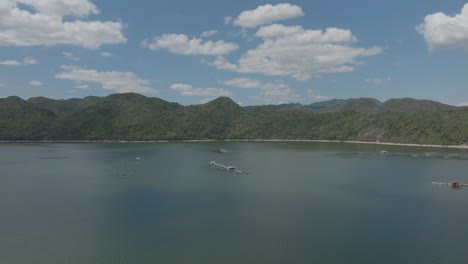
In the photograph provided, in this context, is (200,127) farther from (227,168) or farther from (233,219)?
Result: (233,219)

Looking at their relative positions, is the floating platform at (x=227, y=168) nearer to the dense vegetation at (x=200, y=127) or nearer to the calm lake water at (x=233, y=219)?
the calm lake water at (x=233, y=219)

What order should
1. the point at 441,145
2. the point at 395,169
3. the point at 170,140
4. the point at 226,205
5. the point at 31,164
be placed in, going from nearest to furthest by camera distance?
the point at 226,205, the point at 395,169, the point at 31,164, the point at 441,145, the point at 170,140

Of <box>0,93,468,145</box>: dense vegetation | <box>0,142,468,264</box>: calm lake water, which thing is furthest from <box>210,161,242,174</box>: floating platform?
<box>0,93,468,145</box>: dense vegetation

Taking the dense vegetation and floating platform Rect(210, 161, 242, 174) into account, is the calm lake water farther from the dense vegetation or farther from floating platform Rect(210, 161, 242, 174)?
the dense vegetation

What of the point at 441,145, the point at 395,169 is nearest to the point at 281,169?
the point at 395,169

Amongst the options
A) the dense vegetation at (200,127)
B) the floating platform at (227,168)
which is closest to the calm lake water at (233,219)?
the floating platform at (227,168)

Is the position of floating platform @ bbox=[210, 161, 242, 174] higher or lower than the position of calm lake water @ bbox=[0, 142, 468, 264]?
higher

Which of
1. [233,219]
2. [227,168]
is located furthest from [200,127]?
[233,219]

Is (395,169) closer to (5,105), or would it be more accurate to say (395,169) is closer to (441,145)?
(441,145)
